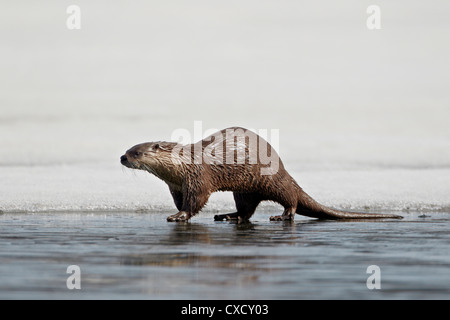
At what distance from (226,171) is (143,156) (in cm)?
74

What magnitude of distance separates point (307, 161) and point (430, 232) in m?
5.40

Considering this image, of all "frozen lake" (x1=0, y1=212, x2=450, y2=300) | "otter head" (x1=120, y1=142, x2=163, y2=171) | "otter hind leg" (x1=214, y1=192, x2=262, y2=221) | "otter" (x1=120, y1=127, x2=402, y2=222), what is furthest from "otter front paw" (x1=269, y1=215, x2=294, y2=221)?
"otter head" (x1=120, y1=142, x2=163, y2=171)

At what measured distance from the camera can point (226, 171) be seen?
828cm

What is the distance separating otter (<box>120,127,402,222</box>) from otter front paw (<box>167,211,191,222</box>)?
159 mm

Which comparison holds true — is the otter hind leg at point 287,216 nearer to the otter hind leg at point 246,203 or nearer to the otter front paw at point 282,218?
the otter front paw at point 282,218

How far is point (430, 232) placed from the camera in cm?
653

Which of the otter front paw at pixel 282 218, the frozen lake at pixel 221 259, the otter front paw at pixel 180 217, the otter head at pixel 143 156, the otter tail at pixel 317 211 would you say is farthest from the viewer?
the otter tail at pixel 317 211

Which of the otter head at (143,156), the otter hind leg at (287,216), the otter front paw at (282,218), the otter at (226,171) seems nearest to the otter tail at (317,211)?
the otter at (226,171)

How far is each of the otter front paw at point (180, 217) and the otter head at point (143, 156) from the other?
620 mm

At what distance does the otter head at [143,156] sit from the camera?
8258 mm

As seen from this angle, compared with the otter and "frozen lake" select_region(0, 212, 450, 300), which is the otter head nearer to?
the otter

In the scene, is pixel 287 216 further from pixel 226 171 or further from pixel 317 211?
pixel 226 171

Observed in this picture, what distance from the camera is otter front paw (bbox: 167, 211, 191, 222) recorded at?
771 cm

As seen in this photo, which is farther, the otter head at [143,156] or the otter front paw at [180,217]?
the otter head at [143,156]
